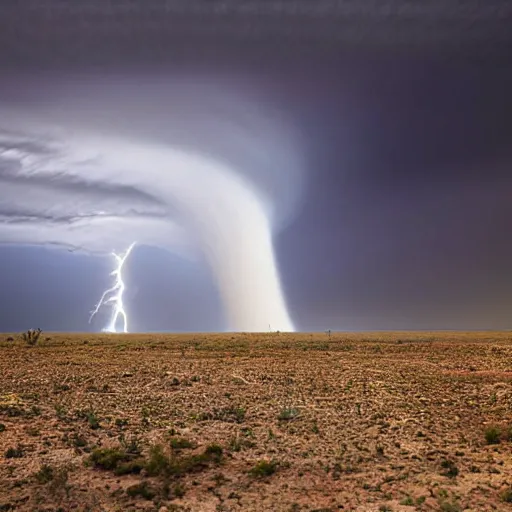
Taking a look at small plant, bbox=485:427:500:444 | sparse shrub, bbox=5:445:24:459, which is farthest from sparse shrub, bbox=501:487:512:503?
sparse shrub, bbox=5:445:24:459

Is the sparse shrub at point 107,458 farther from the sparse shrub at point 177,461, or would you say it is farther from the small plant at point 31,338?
the small plant at point 31,338

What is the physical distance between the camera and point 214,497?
1733cm

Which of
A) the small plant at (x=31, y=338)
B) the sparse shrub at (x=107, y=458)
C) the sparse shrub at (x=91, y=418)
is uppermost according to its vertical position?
the small plant at (x=31, y=338)

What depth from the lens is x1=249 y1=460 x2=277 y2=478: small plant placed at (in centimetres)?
1882

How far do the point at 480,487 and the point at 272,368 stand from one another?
26.5 metres

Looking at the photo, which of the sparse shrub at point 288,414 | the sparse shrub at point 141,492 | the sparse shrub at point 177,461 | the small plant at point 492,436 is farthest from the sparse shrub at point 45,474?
the small plant at point 492,436

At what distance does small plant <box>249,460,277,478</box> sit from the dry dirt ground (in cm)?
3

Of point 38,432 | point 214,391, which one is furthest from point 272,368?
point 38,432

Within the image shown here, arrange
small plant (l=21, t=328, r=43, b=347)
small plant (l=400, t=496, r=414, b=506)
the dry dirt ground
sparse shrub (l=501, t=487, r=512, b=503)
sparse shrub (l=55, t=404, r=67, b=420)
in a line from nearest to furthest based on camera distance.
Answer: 1. small plant (l=400, t=496, r=414, b=506)
2. sparse shrub (l=501, t=487, r=512, b=503)
3. the dry dirt ground
4. sparse shrub (l=55, t=404, r=67, b=420)
5. small plant (l=21, t=328, r=43, b=347)

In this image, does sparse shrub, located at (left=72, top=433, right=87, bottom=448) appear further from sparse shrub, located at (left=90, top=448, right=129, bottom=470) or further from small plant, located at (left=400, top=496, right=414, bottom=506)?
small plant, located at (left=400, top=496, right=414, bottom=506)

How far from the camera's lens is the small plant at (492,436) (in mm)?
22358

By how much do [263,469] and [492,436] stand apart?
34.0ft

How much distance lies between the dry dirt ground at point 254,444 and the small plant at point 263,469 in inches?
1.3

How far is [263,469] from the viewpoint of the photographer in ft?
62.1
